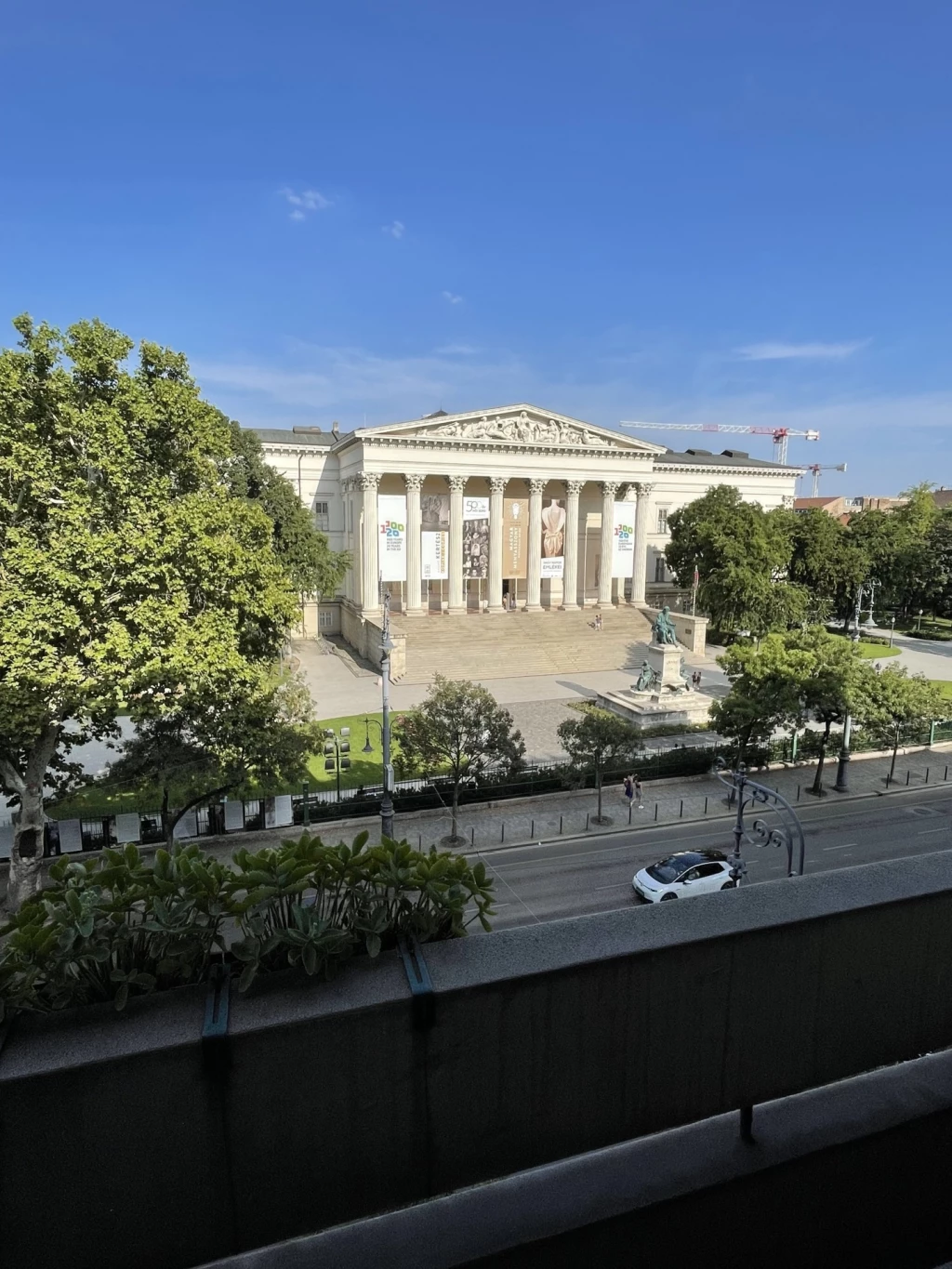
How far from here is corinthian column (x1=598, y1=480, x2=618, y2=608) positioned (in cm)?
6116

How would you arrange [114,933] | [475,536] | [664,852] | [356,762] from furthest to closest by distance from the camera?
1. [475,536]
2. [356,762]
3. [664,852]
4. [114,933]

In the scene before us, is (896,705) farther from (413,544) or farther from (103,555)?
(413,544)

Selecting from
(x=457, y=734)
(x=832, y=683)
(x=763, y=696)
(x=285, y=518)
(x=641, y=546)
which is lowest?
(x=457, y=734)

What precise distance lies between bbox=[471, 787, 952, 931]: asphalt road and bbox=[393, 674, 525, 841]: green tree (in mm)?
2804

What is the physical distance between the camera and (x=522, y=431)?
59719 mm

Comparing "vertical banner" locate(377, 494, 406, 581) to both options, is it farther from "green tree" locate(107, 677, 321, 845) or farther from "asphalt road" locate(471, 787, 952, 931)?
"green tree" locate(107, 677, 321, 845)

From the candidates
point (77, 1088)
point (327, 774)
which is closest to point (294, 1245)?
point (77, 1088)

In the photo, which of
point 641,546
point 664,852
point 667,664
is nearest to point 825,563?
point 641,546

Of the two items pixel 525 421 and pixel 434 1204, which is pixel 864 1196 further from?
pixel 525 421

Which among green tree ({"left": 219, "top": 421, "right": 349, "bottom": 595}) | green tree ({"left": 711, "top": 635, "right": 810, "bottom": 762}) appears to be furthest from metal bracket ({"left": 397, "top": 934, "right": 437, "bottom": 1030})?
green tree ({"left": 219, "top": 421, "right": 349, "bottom": 595})

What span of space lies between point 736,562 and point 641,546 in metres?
8.80

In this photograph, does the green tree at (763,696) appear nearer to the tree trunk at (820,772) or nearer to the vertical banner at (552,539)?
the tree trunk at (820,772)

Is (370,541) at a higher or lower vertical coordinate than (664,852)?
higher

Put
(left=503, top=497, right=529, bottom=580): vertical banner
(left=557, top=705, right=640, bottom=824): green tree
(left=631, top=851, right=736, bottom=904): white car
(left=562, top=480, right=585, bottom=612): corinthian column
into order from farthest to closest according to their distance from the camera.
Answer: (left=562, top=480, right=585, bottom=612): corinthian column
(left=503, top=497, right=529, bottom=580): vertical banner
(left=557, top=705, right=640, bottom=824): green tree
(left=631, top=851, right=736, bottom=904): white car
